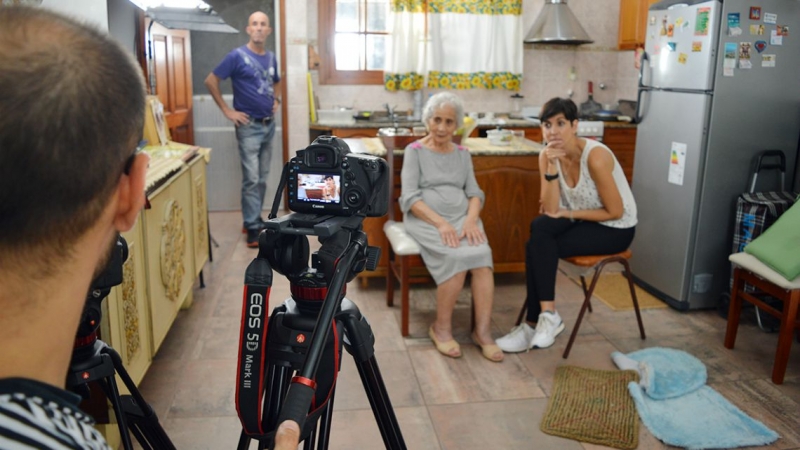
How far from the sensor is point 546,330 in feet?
9.29

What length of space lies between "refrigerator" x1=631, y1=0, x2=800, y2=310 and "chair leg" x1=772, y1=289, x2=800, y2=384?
2.49 feet

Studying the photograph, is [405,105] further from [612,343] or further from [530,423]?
[530,423]

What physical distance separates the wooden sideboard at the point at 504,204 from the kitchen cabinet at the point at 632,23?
245 centimetres

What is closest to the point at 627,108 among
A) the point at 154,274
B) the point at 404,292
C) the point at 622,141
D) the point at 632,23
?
the point at 622,141

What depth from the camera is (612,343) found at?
2.90 metres

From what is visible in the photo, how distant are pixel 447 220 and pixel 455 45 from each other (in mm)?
2889

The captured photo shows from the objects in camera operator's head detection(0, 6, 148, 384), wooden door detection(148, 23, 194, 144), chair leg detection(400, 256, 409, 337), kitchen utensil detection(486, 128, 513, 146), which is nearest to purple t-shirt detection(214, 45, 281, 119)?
wooden door detection(148, 23, 194, 144)

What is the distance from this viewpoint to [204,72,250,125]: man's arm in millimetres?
4285

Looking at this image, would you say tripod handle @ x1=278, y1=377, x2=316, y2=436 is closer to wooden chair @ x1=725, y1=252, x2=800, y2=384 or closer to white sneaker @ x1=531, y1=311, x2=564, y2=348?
white sneaker @ x1=531, y1=311, x2=564, y2=348

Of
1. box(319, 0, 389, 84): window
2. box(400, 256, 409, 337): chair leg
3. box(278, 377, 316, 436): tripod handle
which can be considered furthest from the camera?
box(319, 0, 389, 84): window

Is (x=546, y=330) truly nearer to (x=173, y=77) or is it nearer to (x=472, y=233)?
(x=472, y=233)

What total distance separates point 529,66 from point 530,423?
4059 mm

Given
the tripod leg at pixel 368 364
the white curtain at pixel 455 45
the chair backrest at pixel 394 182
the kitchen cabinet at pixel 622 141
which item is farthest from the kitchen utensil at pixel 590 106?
the tripod leg at pixel 368 364

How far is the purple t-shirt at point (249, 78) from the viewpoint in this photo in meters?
4.31
